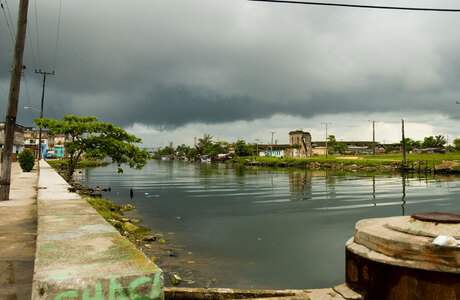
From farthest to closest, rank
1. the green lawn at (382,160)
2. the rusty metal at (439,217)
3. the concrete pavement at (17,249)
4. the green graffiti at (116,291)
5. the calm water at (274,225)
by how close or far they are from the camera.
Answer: the green lawn at (382,160)
the calm water at (274,225)
the rusty metal at (439,217)
the concrete pavement at (17,249)
the green graffiti at (116,291)

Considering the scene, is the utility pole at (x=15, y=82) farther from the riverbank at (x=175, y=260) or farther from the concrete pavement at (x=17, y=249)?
the riverbank at (x=175, y=260)

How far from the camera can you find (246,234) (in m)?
16.4

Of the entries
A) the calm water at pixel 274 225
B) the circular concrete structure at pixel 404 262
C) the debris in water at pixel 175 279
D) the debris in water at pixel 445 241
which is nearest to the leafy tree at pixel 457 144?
the calm water at pixel 274 225

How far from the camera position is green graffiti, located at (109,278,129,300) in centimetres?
306

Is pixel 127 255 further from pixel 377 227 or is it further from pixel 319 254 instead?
pixel 319 254

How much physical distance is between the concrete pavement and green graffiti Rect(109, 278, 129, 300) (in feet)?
6.35

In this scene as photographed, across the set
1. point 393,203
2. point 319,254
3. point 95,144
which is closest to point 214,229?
point 319,254

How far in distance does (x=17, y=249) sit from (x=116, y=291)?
14.4 feet

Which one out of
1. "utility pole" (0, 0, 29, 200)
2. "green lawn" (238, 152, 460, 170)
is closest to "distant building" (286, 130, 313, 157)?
"green lawn" (238, 152, 460, 170)

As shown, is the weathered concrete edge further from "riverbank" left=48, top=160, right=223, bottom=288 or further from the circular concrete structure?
"riverbank" left=48, top=160, right=223, bottom=288

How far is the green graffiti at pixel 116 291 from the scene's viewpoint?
3.06 m

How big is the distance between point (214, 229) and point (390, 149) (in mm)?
134775

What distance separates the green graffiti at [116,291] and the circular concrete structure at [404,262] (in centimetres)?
378

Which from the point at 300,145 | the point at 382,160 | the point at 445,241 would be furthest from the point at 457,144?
the point at 445,241
